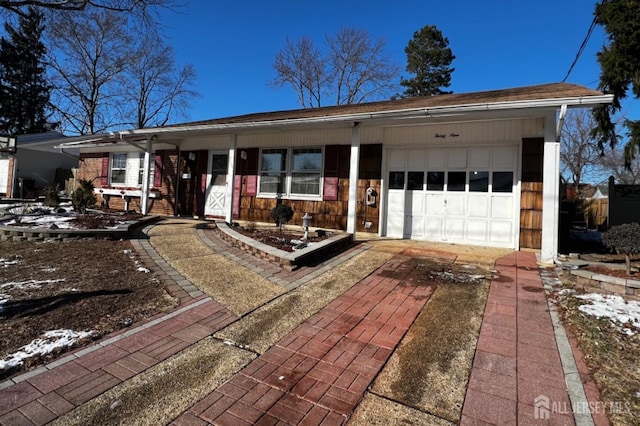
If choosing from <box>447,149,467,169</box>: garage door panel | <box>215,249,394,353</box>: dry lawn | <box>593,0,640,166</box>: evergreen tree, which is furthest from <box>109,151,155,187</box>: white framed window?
<box>593,0,640,166</box>: evergreen tree

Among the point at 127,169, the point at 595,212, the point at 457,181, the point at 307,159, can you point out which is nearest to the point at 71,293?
the point at 307,159

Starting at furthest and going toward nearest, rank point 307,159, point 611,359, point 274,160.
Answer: point 274,160 → point 307,159 → point 611,359

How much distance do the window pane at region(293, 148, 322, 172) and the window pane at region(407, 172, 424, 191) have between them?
2.55 m

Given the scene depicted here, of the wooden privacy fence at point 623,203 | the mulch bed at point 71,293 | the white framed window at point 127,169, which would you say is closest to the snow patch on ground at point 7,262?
the mulch bed at point 71,293

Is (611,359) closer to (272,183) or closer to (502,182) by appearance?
(502,182)

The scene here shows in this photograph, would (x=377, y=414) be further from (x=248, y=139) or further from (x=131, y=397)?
(x=248, y=139)

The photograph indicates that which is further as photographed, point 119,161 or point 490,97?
point 119,161

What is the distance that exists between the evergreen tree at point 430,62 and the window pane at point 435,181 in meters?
21.7

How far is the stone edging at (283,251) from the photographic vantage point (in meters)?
5.17

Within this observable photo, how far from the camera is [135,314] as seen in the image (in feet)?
11.5

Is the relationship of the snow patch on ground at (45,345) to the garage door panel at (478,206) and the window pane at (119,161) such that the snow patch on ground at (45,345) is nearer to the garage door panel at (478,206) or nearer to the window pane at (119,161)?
the garage door panel at (478,206)

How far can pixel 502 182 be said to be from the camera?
729cm

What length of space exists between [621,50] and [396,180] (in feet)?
19.3

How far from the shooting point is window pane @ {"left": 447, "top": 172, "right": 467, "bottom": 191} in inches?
301
